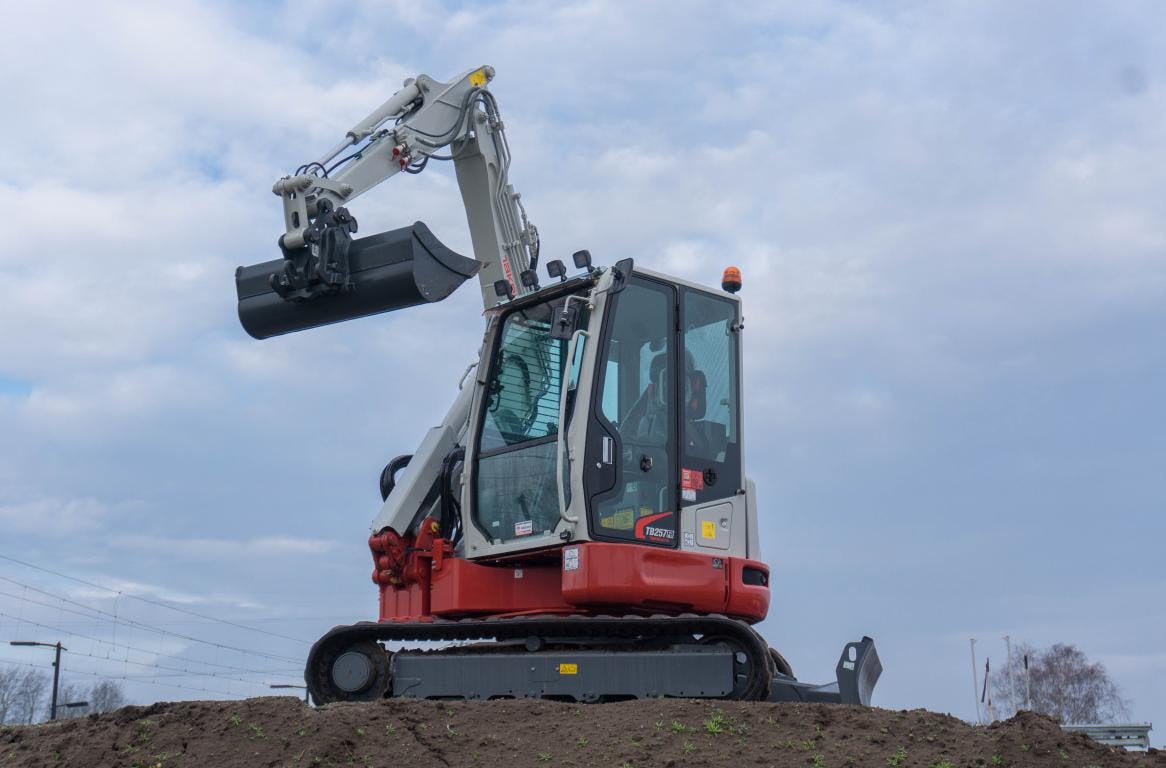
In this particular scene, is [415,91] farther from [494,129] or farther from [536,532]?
[536,532]

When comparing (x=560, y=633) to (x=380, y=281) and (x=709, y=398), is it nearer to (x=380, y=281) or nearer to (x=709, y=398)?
(x=709, y=398)

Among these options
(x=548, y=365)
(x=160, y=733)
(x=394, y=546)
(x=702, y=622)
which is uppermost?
(x=548, y=365)

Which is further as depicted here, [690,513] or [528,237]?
[528,237]

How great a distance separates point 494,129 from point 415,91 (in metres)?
0.81

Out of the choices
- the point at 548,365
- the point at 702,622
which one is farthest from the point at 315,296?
the point at 702,622

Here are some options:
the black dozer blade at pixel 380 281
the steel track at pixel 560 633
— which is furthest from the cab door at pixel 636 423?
the black dozer blade at pixel 380 281

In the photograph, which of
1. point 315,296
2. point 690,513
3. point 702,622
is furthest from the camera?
point 315,296

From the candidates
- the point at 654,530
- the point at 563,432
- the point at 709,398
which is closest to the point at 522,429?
the point at 563,432

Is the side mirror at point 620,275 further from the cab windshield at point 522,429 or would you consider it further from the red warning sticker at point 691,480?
the red warning sticker at point 691,480

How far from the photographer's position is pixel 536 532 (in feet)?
31.7

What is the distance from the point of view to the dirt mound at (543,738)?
7637mm

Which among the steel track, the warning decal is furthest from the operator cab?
the steel track

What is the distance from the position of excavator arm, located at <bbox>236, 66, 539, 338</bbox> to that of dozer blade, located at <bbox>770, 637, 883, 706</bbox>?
11.8ft

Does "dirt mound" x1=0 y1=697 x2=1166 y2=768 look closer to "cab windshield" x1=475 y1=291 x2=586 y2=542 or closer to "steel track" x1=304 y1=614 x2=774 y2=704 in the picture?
"steel track" x1=304 y1=614 x2=774 y2=704
